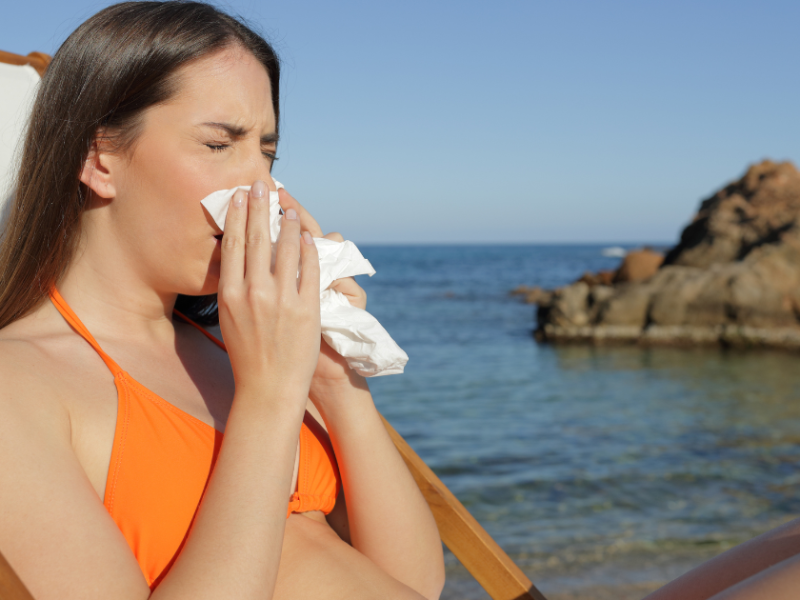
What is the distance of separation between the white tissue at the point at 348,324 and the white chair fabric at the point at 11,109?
116 cm

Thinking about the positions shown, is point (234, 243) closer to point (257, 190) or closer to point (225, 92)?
point (257, 190)

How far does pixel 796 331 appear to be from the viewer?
15242 mm

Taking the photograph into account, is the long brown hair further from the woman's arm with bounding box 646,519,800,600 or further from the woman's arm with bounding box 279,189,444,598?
the woman's arm with bounding box 646,519,800,600

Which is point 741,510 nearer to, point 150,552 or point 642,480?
point 642,480

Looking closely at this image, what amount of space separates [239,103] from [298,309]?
548 mm

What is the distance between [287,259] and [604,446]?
7279mm

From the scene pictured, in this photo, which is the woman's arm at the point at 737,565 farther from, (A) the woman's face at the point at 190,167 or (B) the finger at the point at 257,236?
(A) the woman's face at the point at 190,167

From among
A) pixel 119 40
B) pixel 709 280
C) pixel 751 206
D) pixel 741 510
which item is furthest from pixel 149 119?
pixel 751 206

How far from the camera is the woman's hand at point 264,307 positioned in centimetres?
142

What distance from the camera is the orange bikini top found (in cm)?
140

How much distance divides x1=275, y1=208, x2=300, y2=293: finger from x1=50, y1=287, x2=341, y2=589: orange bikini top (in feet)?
1.39

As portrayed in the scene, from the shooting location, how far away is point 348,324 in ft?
5.52

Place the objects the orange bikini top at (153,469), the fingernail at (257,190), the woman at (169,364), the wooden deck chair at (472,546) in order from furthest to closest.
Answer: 1. the wooden deck chair at (472,546)
2. the fingernail at (257,190)
3. the orange bikini top at (153,469)
4. the woman at (169,364)

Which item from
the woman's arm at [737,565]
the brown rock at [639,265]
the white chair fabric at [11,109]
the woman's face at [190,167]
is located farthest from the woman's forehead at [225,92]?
the brown rock at [639,265]
